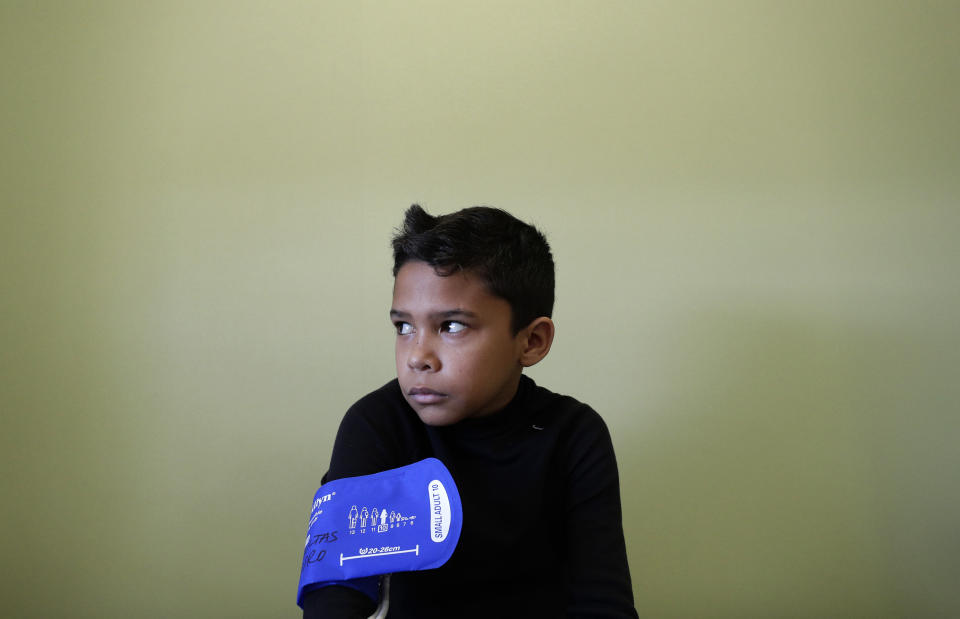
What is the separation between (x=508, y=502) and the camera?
90 centimetres

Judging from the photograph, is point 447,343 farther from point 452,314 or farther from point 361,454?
point 361,454

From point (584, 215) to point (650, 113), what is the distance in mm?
252

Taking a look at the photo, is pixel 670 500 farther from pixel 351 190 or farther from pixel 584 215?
pixel 351 190

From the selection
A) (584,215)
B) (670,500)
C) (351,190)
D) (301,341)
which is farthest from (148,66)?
(670,500)

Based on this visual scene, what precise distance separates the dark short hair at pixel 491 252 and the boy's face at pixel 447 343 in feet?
0.05

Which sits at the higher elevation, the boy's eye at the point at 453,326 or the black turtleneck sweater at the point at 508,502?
the boy's eye at the point at 453,326

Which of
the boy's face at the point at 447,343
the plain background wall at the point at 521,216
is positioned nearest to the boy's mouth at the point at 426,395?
the boy's face at the point at 447,343

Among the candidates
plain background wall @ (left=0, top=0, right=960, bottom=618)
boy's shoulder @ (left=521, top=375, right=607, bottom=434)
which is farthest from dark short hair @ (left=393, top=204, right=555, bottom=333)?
plain background wall @ (left=0, top=0, right=960, bottom=618)

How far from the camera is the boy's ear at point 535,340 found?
3.05ft

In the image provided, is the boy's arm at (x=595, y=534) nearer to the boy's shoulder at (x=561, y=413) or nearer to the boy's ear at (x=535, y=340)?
the boy's shoulder at (x=561, y=413)

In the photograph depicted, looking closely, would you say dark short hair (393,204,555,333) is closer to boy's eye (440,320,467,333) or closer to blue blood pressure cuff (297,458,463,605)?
boy's eye (440,320,467,333)

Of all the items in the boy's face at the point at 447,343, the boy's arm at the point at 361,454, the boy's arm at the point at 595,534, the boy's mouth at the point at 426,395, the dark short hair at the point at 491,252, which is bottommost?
the boy's arm at the point at 595,534

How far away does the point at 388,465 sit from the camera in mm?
882

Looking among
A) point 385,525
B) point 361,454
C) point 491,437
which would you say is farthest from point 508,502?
point 385,525
